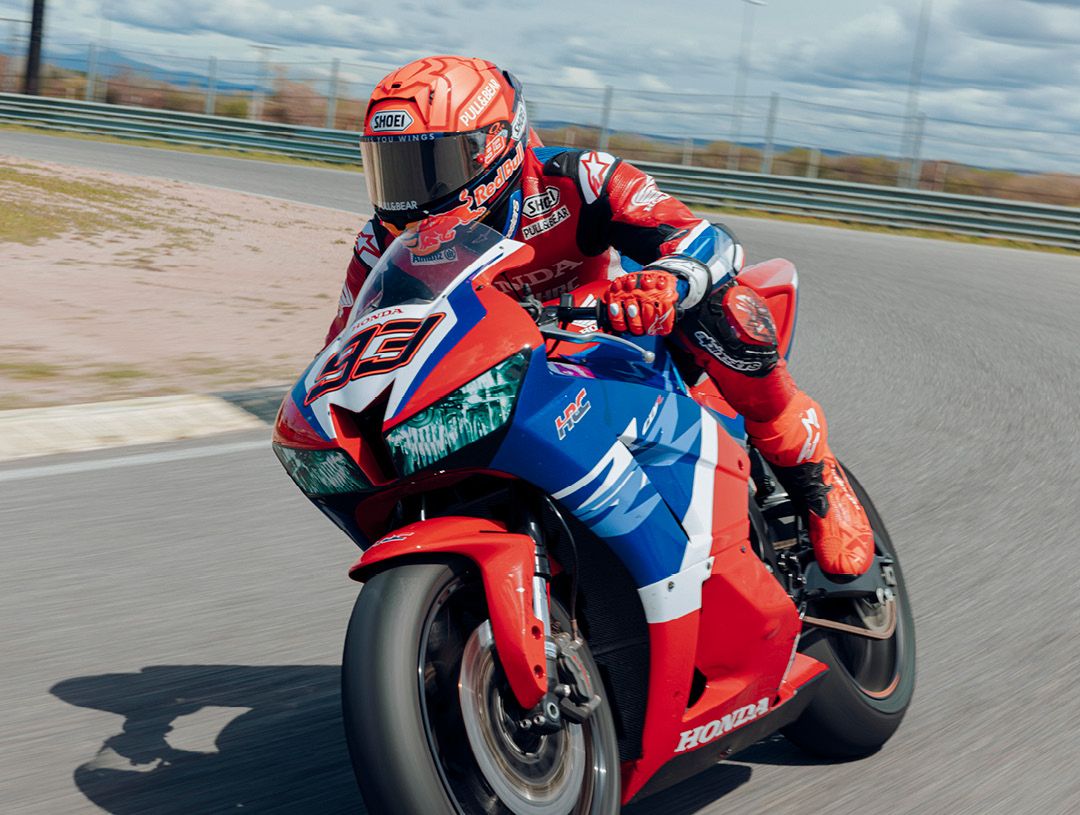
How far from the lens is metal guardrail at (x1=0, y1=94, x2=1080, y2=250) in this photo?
66.0 feet

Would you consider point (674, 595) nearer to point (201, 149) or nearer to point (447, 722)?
point (447, 722)

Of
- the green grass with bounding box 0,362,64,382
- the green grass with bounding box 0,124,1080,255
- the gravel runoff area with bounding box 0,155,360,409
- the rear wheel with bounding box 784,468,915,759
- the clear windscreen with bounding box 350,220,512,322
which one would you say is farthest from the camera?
the green grass with bounding box 0,124,1080,255

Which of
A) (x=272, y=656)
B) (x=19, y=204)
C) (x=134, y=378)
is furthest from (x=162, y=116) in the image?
(x=272, y=656)

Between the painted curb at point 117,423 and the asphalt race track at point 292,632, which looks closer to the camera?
the asphalt race track at point 292,632

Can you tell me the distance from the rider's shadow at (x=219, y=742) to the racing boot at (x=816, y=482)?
1.31 meters

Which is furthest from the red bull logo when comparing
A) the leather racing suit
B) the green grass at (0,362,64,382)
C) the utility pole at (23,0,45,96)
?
the utility pole at (23,0,45,96)

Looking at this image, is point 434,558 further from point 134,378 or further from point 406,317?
point 134,378

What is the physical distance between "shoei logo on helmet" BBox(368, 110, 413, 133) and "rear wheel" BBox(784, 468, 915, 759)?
5.19ft

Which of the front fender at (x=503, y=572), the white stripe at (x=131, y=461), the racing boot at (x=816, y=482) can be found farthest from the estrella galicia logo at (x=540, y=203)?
the white stripe at (x=131, y=461)

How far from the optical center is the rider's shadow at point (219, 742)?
3002 millimetres

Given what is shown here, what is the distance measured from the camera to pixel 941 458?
22.3 feet

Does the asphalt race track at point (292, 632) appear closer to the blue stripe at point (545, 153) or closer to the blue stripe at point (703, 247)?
the blue stripe at point (703, 247)

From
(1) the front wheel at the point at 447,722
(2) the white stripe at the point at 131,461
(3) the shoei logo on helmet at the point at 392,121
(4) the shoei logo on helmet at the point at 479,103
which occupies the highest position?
(4) the shoei logo on helmet at the point at 479,103

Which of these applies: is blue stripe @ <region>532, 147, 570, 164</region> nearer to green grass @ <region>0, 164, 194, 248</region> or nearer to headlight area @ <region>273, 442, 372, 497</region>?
headlight area @ <region>273, 442, 372, 497</region>
